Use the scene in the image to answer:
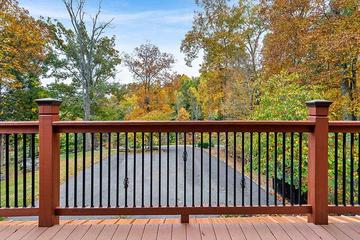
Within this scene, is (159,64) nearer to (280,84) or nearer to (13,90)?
(13,90)

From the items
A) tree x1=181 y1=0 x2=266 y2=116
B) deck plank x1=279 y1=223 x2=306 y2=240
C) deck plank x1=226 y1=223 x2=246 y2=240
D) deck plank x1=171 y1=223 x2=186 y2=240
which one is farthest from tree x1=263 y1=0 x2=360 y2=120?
deck plank x1=171 y1=223 x2=186 y2=240

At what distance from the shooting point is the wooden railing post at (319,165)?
267cm

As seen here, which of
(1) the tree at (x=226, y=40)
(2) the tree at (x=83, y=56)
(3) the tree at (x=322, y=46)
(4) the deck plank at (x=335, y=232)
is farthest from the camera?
(1) the tree at (x=226, y=40)

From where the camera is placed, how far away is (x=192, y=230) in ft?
8.32

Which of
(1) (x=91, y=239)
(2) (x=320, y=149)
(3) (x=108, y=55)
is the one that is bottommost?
(1) (x=91, y=239)

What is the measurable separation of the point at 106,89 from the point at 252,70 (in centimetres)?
744

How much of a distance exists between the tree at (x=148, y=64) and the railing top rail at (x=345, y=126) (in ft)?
46.6

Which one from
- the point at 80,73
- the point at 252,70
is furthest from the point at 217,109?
the point at 80,73

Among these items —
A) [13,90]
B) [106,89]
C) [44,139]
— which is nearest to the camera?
[44,139]

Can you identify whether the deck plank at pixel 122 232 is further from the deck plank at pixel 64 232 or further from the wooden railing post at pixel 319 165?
the wooden railing post at pixel 319 165

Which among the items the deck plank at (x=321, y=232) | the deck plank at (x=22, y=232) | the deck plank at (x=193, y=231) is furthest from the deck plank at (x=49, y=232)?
the deck plank at (x=321, y=232)

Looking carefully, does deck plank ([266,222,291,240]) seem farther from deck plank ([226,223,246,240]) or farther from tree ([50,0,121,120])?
tree ([50,0,121,120])

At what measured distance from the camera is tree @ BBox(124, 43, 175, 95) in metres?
16.6

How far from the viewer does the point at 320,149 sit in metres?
2.69
